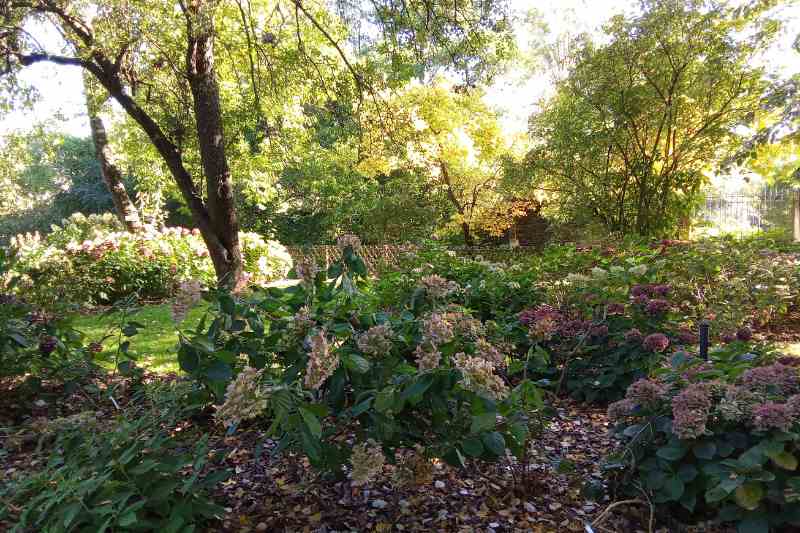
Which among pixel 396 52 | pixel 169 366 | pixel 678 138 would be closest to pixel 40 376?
pixel 169 366

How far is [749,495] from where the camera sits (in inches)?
52.2

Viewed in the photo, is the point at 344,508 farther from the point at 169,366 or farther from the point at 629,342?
the point at 169,366

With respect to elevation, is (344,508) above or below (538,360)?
below

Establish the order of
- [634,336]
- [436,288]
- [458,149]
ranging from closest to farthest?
1. [436,288]
2. [634,336]
3. [458,149]

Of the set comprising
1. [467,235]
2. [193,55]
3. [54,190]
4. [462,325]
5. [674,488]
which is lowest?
[674,488]

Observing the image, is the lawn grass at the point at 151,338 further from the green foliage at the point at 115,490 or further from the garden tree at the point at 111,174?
the garden tree at the point at 111,174

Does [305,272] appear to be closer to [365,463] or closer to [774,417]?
[365,463]

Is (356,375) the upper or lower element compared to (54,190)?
lower

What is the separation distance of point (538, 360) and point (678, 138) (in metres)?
6.72

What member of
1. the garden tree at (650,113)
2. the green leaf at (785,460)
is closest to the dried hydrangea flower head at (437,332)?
the green leaf at (785,460)

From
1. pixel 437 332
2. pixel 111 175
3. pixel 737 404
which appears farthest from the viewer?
pixel 111 175

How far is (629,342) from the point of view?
2.68 meters

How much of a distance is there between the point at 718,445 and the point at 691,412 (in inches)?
6.2

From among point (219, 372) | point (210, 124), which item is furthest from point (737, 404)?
point (210, 124)
